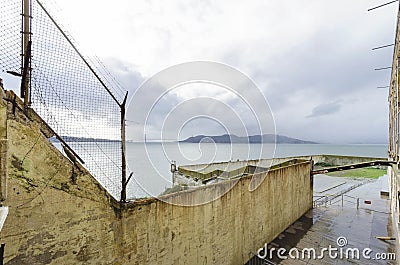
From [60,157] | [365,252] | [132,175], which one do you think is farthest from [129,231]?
[365,252]

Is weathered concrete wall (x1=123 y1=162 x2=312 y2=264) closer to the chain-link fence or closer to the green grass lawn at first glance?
the chain-link fence

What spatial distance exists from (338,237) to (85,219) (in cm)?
881

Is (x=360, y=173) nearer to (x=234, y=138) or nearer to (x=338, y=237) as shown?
(x=338, y=237)

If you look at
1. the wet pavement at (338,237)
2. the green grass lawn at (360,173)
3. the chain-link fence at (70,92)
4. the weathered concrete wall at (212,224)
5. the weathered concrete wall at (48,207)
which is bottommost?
the wet pavement at (338,237)

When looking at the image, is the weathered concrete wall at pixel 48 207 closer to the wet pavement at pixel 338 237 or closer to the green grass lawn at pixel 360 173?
the wet pavement at pixel 338 237

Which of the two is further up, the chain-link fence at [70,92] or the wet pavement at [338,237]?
the chain-link fence at [70,92]

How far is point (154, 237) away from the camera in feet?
11.7

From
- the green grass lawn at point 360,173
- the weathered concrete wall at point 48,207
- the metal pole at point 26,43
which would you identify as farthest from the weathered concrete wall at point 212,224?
the green grass lawn at point 360,173

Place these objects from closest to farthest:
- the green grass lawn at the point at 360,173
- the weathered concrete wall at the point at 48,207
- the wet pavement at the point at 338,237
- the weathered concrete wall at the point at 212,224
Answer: the weathered concrete wall at the point at 48,207, the weathered concrete wall at the point at 212,224, the wet pavement at the point at 338,237, the green grass lawn at the point at 360,173

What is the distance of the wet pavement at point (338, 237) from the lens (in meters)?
6.39

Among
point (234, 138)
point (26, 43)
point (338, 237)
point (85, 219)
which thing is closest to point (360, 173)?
point (338, 237)

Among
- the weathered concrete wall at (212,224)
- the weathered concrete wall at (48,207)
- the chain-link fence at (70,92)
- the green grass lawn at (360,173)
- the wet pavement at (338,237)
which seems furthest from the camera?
the green grass lawn at (360,173)

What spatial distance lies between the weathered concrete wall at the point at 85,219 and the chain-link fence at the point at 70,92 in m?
0.26

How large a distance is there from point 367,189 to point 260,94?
14796 mm
